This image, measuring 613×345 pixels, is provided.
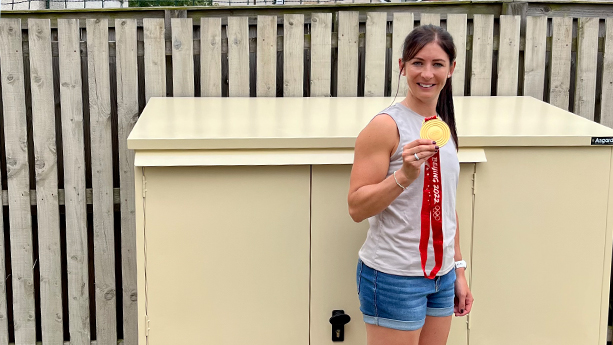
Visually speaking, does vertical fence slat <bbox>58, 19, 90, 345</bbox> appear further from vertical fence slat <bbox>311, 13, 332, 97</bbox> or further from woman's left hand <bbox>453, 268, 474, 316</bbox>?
woman's left hand <bbox>453, 268, 474, 316</bbox>

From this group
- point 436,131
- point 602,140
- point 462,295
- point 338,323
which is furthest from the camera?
point 338,323

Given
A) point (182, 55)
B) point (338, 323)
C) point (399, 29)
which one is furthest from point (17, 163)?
point (399, 29)

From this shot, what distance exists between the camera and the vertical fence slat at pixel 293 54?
3996mm

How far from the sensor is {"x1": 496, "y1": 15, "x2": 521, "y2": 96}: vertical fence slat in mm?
4082

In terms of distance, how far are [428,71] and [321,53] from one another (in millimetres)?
1762

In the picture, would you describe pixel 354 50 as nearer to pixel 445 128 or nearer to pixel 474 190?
pixel 474 190

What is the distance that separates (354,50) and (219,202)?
1.58 metres

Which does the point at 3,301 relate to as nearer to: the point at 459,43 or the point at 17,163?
the point at 17,163

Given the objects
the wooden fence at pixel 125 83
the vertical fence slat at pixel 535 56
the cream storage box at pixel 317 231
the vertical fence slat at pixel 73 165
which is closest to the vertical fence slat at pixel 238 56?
the wooden fence at pixel 125 83

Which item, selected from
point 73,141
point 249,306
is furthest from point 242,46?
point 249,306

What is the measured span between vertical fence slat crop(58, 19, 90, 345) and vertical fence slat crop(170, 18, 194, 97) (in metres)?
0.53

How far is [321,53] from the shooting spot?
404 cm

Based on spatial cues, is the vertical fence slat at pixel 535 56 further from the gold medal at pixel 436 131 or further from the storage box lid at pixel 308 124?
the gold medal at pixel 436 131

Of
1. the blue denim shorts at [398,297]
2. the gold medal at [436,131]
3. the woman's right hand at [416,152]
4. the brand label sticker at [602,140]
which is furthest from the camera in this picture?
the brand label sticker at [602,140]
